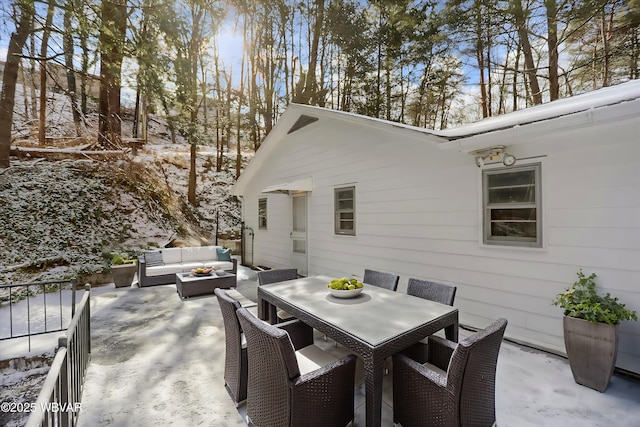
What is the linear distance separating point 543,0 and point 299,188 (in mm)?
6857

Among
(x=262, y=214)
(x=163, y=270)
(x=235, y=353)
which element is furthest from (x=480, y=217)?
(x=262, y=214)

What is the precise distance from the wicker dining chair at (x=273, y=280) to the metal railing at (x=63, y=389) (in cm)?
169

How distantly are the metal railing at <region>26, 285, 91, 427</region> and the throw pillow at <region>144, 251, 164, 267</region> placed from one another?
4.21m

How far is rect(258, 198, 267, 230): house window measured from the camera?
8.85m

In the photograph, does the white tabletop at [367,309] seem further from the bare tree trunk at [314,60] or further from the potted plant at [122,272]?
the bare tree trunk at [314,60]

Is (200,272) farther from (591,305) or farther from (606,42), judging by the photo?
(606,42)

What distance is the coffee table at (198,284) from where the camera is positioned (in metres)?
5.38

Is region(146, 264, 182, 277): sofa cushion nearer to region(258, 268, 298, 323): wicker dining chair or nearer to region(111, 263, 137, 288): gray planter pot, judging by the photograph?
region(111, 263, 137, 288): gray planter pot

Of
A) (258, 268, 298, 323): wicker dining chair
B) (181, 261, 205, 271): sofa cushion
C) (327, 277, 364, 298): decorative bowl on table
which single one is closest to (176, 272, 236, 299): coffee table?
(181, 261, 205, 271): sofa cushion

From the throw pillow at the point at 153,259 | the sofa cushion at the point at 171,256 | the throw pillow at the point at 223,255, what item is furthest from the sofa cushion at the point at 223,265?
the throw pillow at the point at 153,259

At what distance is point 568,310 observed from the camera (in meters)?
2.73

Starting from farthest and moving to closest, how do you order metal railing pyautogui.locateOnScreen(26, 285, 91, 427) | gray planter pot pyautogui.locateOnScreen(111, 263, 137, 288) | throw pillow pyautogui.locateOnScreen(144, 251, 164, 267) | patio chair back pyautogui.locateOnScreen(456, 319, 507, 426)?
throw pillow pyautogui.locateOnScreen(144, 251, 164, 267) < gray planter pot pyautogui.locateOnScreen(111, 263, 137, 288) < patio chair back pyautogui.locateOnScreen(456, 319, 507, 426) < metal railing pyautogui.locateOnScreen(26, 285, 91, 427)

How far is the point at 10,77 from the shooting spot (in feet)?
24.8

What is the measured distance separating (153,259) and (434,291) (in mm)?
6378
